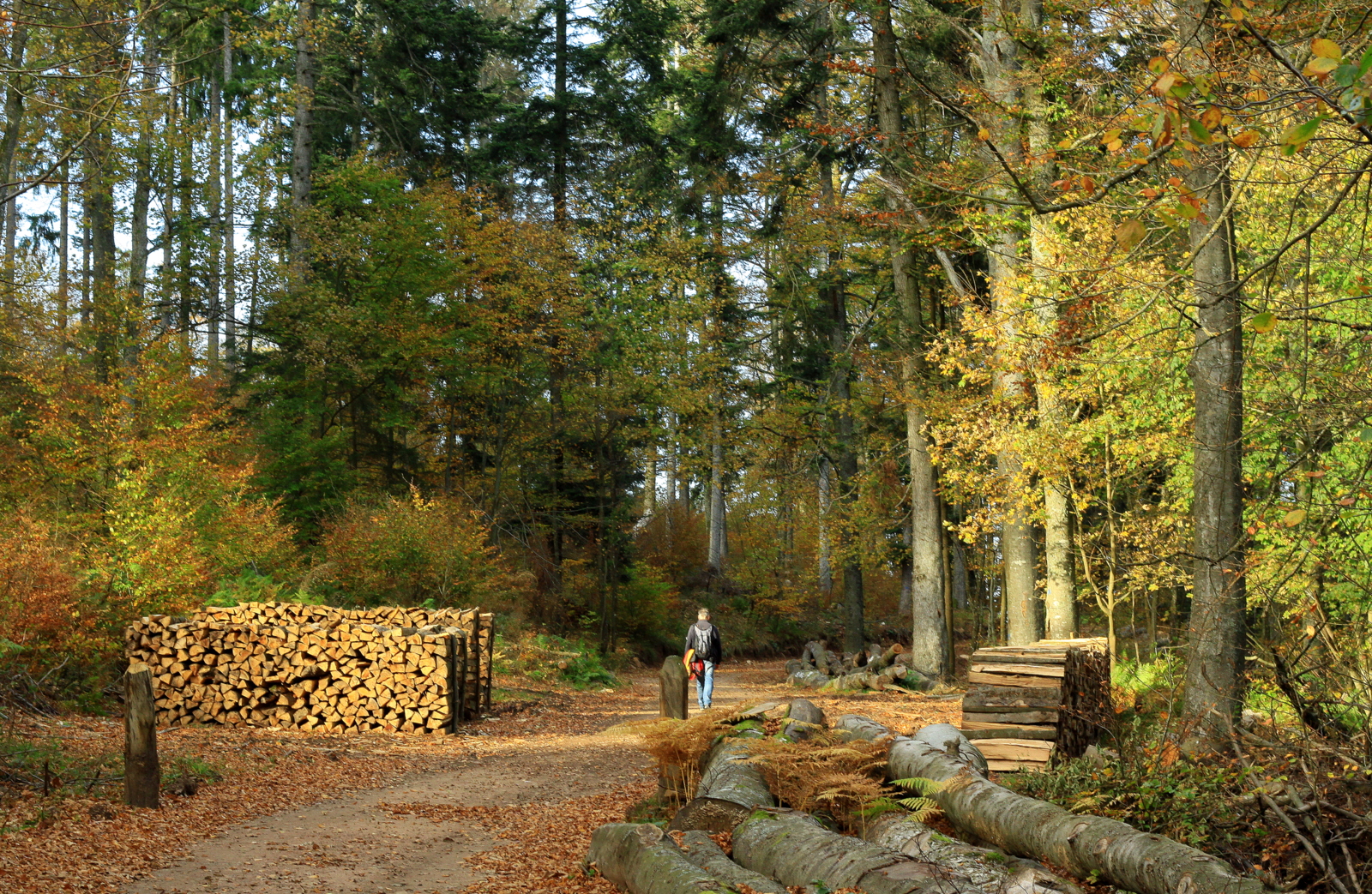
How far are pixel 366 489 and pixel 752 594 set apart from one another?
14885mm

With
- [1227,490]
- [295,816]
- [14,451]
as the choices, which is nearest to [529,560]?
[14,451]

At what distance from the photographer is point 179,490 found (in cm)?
1567

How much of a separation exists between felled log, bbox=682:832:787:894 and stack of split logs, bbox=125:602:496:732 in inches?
306

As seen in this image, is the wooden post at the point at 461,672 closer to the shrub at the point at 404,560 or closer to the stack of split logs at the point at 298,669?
the stack of split logs at the point at 298,669

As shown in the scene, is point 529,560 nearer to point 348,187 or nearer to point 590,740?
point 348,187

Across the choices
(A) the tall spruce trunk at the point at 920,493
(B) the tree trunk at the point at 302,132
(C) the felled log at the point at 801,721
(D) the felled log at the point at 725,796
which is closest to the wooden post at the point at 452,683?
(C) the felled log at the point at 801,721

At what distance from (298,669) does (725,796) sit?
809 cm

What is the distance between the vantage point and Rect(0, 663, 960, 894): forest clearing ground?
6516mm

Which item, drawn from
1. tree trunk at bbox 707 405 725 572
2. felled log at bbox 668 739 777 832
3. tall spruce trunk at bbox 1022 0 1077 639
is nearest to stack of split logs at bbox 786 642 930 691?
tall spruce trunk at bbox 1022 0 1077 639

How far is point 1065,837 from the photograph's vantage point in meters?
5.48

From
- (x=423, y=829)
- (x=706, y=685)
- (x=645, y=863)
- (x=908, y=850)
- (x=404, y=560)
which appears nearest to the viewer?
(x=645, y=863)

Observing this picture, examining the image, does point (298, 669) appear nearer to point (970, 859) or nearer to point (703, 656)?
point (703, 656)

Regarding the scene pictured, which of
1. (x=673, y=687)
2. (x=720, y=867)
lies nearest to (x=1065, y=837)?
(x=720, y=867)

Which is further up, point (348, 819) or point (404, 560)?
point (404, 560)
